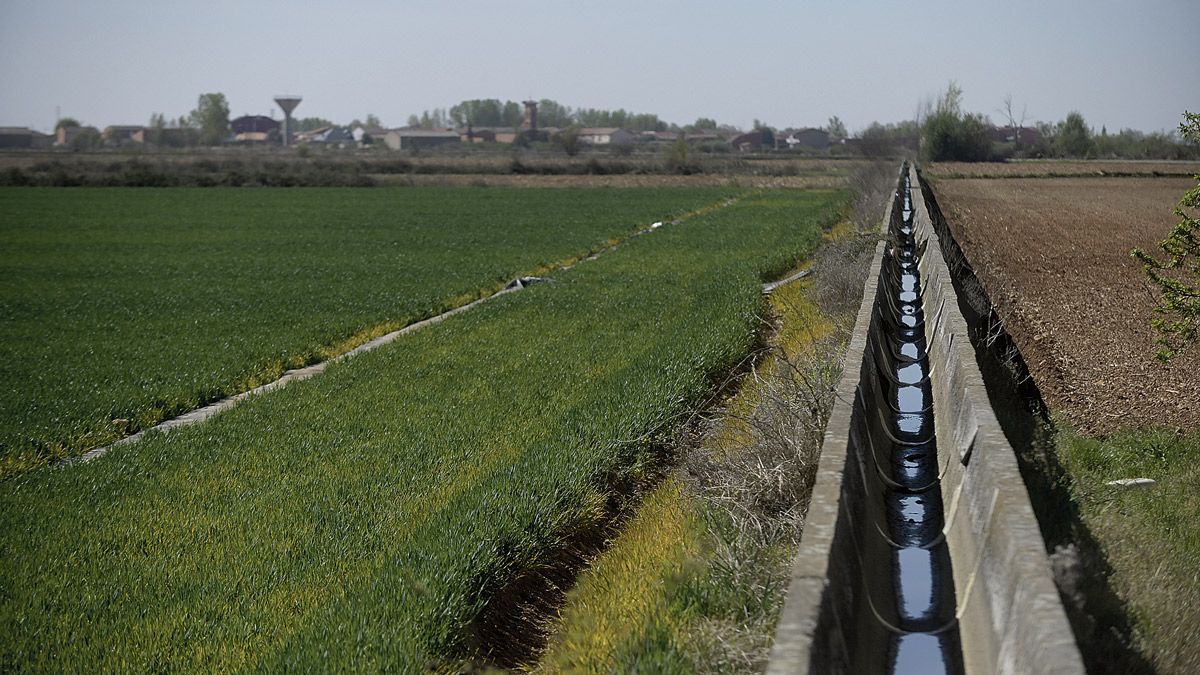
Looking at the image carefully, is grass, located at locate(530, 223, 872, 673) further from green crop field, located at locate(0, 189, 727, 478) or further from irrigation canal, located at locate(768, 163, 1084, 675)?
green crop field, located at locate(0, 189, 727, 478)

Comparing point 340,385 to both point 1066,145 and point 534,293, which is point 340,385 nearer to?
point 534,293

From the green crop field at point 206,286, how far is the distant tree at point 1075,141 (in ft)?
213

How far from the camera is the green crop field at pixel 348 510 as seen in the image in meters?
6.21

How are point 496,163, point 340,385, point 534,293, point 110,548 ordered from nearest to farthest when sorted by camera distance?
point 110,548 < point 340,385 < point 534,293 < point 496,163

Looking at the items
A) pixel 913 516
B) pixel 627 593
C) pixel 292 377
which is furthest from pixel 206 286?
pixel 627 593

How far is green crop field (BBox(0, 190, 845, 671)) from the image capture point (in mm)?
6215

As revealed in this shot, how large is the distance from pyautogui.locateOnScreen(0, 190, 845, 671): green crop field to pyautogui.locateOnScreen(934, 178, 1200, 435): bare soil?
364 centimetres

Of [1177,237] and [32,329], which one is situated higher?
[1177,237]

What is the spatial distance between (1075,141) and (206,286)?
98921 mm

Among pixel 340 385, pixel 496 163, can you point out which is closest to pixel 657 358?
pixel 340 385

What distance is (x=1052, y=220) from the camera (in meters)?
35.1

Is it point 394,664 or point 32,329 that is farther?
point 32,329

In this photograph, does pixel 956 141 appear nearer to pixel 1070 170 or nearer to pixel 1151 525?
pixel 1070 170

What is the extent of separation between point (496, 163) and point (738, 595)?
286 ft
